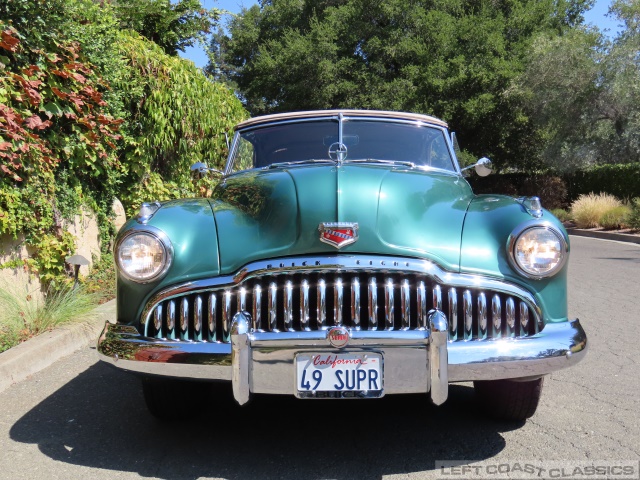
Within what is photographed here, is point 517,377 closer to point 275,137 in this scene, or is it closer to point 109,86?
point 275,137

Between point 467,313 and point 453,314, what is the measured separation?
6cm

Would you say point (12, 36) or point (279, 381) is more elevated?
point (12, 36)

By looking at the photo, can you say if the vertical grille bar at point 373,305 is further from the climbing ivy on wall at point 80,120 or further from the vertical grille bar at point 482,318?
the climbing ivy on wall at point 80,120

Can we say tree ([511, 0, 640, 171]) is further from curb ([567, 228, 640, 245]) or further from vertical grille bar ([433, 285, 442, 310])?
vertical grille bar ([433, 285, 442, 310])

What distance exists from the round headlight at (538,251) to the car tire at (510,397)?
60cm

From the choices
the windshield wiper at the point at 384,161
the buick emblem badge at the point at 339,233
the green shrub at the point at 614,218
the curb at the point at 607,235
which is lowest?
the curb at the point at 607,235

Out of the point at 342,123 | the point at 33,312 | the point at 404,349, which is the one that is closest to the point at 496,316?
the point at 404,349

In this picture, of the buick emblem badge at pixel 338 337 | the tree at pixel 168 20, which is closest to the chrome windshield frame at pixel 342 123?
the buick emblem badge at pixel 338 337

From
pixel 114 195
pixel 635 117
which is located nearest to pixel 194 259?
pixel 114 195

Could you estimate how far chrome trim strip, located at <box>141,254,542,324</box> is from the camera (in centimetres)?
289

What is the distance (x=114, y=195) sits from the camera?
7793mm

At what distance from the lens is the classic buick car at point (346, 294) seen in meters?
2.79

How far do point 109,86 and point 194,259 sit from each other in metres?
4.25

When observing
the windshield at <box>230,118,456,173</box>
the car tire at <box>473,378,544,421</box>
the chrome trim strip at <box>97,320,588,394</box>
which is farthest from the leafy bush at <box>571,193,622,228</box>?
the chrome trim strip at <box>97,320,588,394</box>
